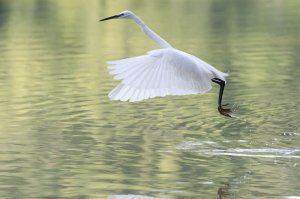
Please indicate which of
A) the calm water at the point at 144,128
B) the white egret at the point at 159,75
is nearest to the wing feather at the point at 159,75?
the white egret at the point at 159,75

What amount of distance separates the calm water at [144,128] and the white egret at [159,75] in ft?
3.62

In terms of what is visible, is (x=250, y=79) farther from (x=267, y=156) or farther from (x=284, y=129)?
(x=267, y=156)

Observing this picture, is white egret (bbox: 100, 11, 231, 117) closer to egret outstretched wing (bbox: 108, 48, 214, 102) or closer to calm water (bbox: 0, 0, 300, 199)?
egret outstretched wing (bbox: 108, 48, 214, 102)

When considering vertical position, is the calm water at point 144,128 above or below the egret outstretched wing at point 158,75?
below

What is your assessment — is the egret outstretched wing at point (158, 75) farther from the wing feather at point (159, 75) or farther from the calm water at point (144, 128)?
the calm water at point (144, 128)

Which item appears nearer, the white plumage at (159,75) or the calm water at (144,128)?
the white plumage at (159,75)

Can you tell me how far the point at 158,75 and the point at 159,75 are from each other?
3 centimetres

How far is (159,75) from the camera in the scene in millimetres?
10281

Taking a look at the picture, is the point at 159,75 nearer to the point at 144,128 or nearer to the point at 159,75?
the point at 159,75

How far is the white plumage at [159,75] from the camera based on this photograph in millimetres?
9859

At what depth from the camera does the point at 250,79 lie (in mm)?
19578

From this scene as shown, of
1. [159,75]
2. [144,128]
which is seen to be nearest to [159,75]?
[159,75]

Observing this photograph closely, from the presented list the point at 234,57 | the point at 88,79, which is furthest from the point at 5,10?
the point at 88,79

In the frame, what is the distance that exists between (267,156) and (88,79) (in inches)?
331
